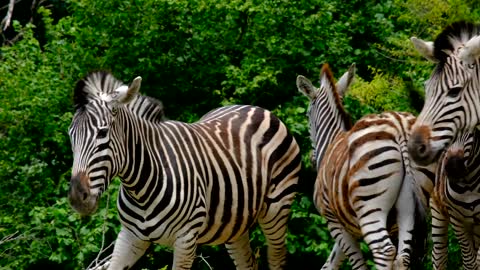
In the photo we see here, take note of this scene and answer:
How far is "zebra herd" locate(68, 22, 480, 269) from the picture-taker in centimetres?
775

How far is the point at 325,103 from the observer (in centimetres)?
1003

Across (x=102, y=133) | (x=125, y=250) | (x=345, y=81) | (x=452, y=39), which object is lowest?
(x=125, y=250)

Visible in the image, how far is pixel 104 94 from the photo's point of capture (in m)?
8.52

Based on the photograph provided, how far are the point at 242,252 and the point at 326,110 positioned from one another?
5.48ft

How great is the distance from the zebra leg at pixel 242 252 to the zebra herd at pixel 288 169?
14.2 inches

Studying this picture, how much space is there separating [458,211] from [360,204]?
79 centimetres

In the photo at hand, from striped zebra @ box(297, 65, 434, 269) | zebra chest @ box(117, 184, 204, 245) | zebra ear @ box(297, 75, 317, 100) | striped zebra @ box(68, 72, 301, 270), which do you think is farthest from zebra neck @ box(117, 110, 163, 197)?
zebra ear @ box(297, 75, 317, 100)

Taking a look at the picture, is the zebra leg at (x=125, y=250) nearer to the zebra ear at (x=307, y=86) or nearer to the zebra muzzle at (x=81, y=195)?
the zebra muzzle at (x=81, y=195)

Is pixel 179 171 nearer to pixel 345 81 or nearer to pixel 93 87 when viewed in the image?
pixel 93 87

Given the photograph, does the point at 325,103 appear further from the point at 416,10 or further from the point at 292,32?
the point at 292,32

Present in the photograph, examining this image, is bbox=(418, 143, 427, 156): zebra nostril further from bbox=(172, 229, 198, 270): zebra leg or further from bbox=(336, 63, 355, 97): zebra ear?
bbox=(336, 63, 355, 97): zebra ear

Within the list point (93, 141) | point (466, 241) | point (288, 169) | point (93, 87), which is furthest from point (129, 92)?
point (466, 241)

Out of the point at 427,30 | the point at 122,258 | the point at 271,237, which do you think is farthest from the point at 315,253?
the point at 122,258

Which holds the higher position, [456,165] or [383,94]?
[456,165]
